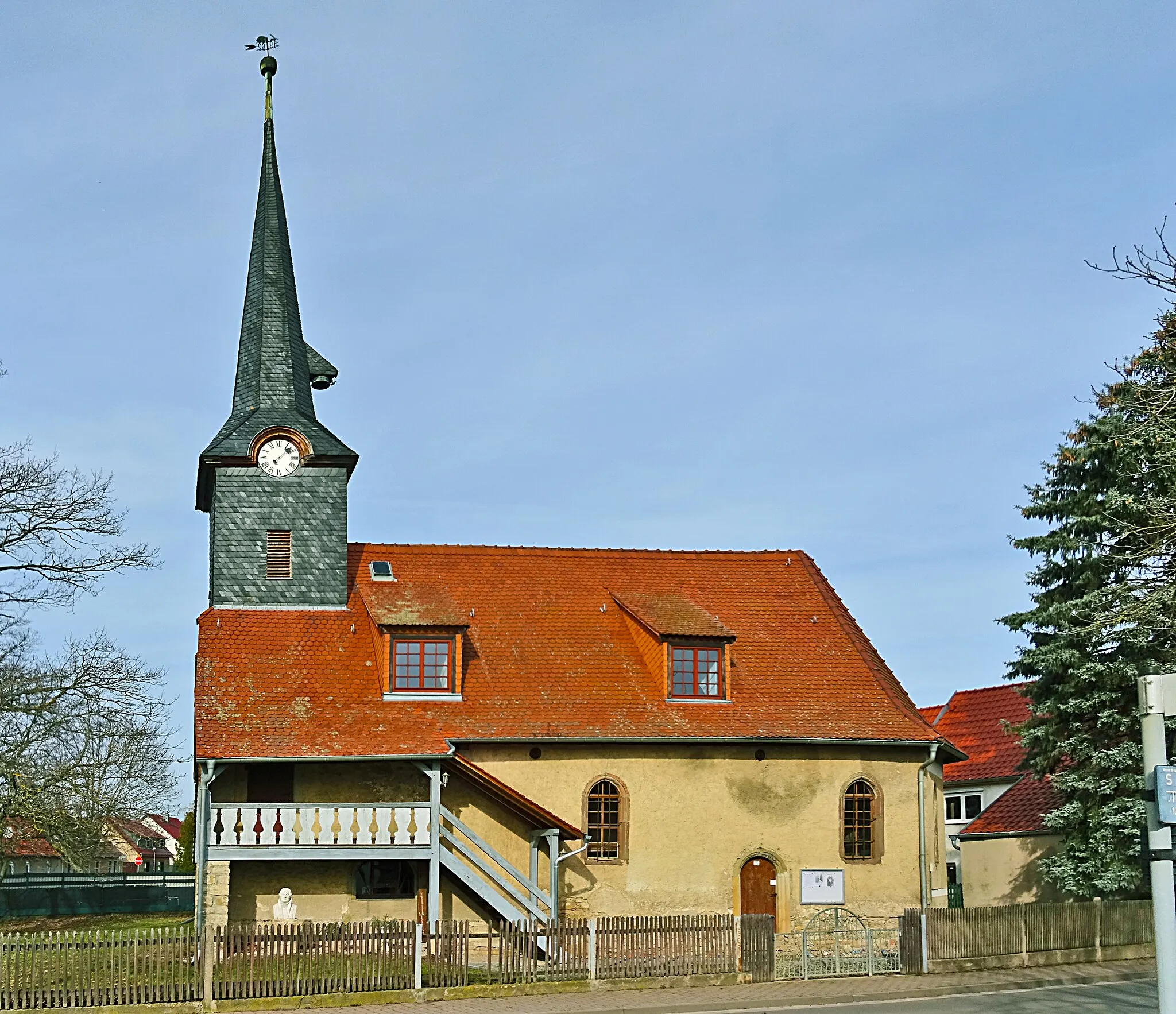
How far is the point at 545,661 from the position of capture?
30.5 m

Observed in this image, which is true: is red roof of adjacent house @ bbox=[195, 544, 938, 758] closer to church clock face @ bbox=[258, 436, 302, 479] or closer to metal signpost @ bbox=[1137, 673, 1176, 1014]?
church clock face @ bbox=[258, 436, 302, 479]

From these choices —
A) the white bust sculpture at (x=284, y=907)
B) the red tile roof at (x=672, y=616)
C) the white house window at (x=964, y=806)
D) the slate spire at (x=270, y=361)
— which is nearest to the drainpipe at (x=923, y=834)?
the red tile roof at (x=672, y=616)

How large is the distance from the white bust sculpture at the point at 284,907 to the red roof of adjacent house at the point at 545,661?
2672 millimetres

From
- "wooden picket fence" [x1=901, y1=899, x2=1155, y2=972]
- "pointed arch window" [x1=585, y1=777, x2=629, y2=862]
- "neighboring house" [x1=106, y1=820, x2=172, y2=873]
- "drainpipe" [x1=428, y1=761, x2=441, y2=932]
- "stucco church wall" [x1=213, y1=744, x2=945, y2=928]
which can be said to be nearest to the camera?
"wooden picket fence" [x1=901, y1=899, x2=1155, y2=972]

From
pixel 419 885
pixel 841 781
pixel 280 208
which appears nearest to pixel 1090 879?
pixel 841 781

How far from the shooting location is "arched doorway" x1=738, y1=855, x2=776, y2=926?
29.0 metres

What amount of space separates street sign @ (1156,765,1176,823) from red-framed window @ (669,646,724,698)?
64.2 ft

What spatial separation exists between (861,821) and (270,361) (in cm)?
1632

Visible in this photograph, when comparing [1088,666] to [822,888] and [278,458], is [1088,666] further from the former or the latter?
[278,458]

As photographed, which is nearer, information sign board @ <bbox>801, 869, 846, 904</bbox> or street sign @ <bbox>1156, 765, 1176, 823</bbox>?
street sign @ <bbox>1156, 765, 1176, 823</bbox>

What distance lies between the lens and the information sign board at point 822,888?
2914 cm

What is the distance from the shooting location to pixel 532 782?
2867 centimetres

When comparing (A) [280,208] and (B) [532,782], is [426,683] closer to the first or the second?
(B) [532,782]

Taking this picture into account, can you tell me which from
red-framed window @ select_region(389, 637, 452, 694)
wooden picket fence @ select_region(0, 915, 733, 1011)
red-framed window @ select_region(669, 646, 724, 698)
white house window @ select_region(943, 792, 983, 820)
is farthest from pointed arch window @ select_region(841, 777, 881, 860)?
white house window @ select_region(943, 792, 983, 820)
